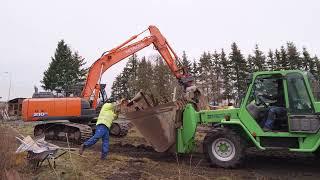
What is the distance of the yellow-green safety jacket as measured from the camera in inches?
408

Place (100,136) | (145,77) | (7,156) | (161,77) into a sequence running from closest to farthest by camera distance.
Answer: (7,156), (100,136), (161,77), (145,77)

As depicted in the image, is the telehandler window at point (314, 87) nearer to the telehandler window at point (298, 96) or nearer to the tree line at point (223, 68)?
the telehandler window at point (298, 96)

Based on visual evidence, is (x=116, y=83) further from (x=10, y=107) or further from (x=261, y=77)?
(x=261, y=77)

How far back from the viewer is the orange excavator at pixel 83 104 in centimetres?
1427

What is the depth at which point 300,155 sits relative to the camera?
10422mm

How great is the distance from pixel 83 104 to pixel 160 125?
5.41 m

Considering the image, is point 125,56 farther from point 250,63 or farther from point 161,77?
point 250,63

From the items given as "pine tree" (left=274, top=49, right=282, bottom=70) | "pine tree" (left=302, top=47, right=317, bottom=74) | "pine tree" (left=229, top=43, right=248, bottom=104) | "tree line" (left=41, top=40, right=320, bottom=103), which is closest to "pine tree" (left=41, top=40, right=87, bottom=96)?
"tree line" (left=41, top=40, right=320, bottom=103)

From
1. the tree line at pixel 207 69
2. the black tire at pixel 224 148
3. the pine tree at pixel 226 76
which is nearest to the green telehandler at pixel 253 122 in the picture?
the black tire at pixel 224 148

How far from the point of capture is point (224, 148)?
30.2 feet

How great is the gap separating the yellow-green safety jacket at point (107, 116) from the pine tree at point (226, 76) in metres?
35.5

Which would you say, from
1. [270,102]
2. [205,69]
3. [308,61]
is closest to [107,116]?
[270,102]

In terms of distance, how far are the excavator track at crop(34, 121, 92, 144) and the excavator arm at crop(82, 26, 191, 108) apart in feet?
4.36

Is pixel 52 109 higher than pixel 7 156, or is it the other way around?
pixel 52 109
